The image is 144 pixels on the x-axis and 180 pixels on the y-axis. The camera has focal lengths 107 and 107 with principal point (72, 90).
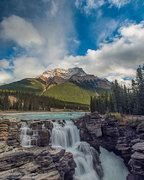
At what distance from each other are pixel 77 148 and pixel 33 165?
48.0 ft

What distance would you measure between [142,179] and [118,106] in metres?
48.7

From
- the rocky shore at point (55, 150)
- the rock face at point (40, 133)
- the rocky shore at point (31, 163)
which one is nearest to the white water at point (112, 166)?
the rocky shore at point (55, 150)

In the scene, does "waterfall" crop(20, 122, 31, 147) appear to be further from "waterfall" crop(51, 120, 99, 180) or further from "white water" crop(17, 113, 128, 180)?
"waterfall" crop(51, 120, 99, 180)

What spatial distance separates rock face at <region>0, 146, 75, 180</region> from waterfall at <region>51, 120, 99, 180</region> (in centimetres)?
428

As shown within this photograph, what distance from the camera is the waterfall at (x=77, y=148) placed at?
2245 centimetres

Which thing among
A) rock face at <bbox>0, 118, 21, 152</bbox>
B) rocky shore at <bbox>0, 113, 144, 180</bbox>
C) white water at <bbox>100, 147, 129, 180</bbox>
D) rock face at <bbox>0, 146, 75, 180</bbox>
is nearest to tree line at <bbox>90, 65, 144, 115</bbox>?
rocky shore at <bbox>0, 113, 144, 180</bbox>

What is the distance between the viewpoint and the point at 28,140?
25.9 m

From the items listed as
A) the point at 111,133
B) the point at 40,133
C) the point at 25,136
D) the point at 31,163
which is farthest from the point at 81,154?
the point at 25,136

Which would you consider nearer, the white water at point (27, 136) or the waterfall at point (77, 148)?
the waterfall at point (77, 148)

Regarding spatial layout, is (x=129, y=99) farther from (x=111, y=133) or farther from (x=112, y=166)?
(x=112, y=166)

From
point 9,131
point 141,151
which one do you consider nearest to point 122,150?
point 141,151

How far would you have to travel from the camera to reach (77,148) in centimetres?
2806

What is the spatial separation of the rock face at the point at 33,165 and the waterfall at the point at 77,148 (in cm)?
428

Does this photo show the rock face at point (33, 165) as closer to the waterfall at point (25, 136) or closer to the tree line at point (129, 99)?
the waterfall at point (25, 136)
